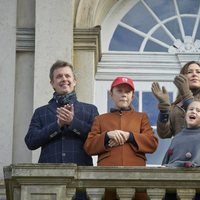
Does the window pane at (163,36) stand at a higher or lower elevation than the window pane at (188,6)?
lower

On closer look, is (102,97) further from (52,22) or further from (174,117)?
(174,117)

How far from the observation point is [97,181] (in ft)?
36.4

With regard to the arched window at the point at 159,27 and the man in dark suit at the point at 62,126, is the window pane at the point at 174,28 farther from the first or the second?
the man in dark suit at the point at 62,126

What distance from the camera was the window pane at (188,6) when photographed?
15.6 metres

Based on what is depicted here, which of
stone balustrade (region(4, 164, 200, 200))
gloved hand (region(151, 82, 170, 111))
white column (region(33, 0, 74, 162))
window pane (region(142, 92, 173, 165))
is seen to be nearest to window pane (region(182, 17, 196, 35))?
window pane (region(142, 92, 173, 165))

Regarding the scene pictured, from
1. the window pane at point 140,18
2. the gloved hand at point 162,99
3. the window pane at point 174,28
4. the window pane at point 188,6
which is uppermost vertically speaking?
the window pane at point 188,6

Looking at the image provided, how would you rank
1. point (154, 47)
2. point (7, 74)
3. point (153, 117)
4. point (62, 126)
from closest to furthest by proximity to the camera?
1. point (62, 126)
2. point (7, 74)
3. point (153, 117)
4. point (154, 47)

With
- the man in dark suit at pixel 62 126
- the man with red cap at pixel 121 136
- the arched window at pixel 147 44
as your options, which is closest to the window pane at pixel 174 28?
the arched window at pixel 147 44

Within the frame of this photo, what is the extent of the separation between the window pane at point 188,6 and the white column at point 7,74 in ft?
7.00

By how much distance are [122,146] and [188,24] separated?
14.6 ft

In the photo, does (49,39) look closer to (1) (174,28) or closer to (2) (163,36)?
(2) (163,36)

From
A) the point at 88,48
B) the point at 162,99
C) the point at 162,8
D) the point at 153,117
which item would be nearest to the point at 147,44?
the point at 162,8

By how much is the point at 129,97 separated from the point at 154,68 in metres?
3.68

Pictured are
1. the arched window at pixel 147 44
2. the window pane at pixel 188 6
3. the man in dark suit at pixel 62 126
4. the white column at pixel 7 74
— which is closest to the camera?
the man in dark suit at pixel 62 126
